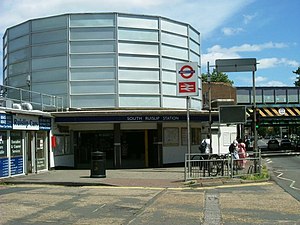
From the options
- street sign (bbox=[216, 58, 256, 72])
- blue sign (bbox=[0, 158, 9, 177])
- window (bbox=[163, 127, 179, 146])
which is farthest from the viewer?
window (bbox=[163, 127, 179, 146])

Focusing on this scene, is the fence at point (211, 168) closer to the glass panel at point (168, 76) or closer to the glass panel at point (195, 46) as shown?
the glass panel at point (168, 76)

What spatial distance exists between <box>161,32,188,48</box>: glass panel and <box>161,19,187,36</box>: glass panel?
0.32m

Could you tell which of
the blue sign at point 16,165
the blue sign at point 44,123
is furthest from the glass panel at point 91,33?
the blue sign at point 16,165

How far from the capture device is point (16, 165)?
837 inches

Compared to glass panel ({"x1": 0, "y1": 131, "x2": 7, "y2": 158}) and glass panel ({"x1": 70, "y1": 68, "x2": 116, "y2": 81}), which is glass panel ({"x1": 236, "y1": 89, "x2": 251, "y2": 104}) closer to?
glass panel ({"x1": 70, "y1": 68, "x2": 116, "y2": 81})

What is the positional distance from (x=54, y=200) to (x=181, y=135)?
16.1 meters

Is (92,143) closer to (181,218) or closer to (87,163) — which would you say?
(87,163)

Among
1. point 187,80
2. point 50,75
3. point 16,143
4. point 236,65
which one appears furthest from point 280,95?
point 16,143

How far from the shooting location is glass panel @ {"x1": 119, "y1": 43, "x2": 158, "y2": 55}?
2772cm

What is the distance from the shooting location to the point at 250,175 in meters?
19.4

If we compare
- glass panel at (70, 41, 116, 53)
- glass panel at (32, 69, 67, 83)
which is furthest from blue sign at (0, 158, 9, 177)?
glass panel at (70, 41, 116, 53)

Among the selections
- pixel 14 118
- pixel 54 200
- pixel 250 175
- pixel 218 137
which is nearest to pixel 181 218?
pixel 54 200

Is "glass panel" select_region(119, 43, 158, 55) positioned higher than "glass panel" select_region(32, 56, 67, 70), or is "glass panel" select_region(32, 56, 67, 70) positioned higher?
"glass panel" select_region(119, 43, 158, 55)

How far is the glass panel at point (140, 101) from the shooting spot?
27516 mm
